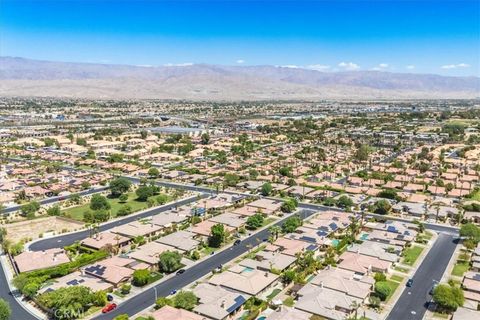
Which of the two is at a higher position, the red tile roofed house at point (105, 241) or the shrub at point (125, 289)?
the red tile roofed house at point (105, 241)

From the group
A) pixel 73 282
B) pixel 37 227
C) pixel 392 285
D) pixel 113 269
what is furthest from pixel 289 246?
pixel 37 227

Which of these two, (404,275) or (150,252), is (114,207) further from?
(404,275)

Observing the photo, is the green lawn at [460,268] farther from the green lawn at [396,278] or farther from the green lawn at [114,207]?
the green lawn at [114,207]

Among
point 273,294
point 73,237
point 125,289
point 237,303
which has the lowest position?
point 73,237

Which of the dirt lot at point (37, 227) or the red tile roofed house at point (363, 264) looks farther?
the dirt lot at point (37, 227)

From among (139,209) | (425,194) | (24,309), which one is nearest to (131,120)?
(139,209)

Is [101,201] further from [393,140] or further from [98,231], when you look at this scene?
[393,140]

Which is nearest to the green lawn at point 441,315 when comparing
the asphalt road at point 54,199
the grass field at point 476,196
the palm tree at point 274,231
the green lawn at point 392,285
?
the green lawn at point 392,285

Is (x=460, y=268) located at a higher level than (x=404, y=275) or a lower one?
higher
